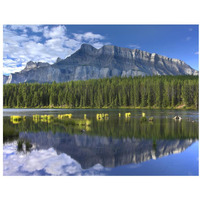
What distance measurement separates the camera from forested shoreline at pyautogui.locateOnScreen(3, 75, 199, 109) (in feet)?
384

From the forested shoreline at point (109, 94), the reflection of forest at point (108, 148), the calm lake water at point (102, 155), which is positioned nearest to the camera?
the calm lake water at point (102, 155)

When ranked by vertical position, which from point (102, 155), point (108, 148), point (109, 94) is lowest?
point (102, 155)

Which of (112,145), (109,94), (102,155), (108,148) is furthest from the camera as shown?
(109,94)

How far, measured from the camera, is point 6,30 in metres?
36.0

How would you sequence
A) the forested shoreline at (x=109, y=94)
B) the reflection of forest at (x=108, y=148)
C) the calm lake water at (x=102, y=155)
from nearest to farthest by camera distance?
the calm lake water at (x=102, y=155)
the reflection of forest at (x=108, y=148)
the forested shoreline at (x=109, y=94)

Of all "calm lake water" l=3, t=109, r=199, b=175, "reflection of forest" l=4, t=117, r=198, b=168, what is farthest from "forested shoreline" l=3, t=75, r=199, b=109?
"calm lake water" l=3, t=109, r=199, b=175

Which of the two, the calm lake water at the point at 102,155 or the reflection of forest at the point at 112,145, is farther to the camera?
the reflection of forest at the point at 112,145

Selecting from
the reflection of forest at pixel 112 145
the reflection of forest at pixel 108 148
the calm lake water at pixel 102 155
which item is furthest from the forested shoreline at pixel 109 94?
the reflection of forest at pixel 108 148

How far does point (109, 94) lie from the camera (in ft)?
452

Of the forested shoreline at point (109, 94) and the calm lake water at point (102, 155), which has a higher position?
the forested shoreline at point (109, 94)

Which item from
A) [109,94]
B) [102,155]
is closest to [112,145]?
[102,155]

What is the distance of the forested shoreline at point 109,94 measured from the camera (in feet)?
384

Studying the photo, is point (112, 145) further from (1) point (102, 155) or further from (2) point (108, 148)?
(1) point (102, 155)

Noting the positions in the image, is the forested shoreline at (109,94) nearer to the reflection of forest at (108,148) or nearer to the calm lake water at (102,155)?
the calm lake water at (102,155)
